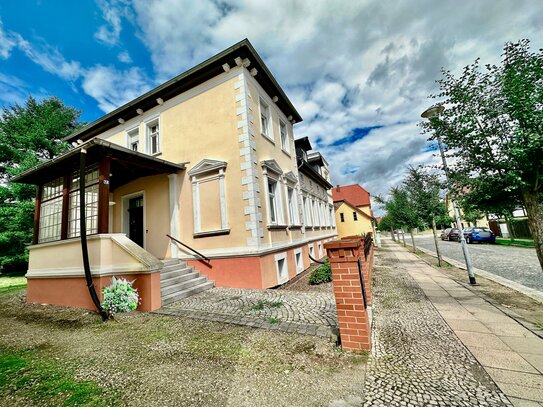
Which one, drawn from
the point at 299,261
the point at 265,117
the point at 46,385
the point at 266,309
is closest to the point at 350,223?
the point at 299,261

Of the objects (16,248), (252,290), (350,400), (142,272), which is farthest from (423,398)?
(16,248)

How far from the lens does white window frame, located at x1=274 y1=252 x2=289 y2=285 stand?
8.15m

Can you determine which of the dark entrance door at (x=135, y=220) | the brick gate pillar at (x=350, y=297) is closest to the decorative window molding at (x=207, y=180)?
the dark entrance door at (x=135, y=220)

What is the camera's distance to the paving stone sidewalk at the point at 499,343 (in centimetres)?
226

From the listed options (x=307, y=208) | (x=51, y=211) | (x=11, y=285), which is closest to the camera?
(x=51, y=211)

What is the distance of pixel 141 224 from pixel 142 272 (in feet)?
16.2

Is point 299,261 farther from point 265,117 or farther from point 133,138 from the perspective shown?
point 133,138

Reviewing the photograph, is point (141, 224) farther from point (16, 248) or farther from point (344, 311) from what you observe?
point (16, 248)

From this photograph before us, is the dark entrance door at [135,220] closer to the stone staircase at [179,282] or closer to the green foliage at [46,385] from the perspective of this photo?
the stone staircase at [179,282]

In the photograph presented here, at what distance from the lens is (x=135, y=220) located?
9.90 m

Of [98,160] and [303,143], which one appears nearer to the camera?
[98,160]

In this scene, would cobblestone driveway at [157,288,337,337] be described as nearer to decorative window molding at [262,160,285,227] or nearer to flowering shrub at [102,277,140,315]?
flowering shrub at [102,277,140,315]

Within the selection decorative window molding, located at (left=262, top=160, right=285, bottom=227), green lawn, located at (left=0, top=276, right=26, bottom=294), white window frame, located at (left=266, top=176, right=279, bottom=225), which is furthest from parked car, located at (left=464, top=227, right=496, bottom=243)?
green lawn, located at (left=0, top=276, right=26, bottom=294)

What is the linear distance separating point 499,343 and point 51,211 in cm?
1167
